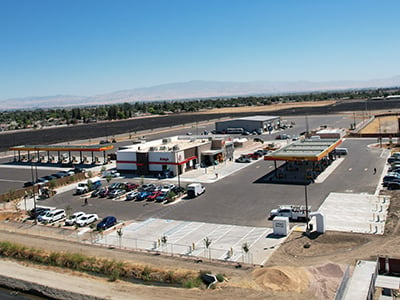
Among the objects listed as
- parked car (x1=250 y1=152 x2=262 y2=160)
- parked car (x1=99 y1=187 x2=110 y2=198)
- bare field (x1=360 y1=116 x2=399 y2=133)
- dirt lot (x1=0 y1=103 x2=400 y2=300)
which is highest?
bare field (x1=360 y1=116 x2=399 y2=133)

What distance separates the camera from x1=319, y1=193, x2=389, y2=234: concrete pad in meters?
26.4

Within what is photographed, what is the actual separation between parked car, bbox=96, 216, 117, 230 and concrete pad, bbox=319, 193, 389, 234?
1467cm

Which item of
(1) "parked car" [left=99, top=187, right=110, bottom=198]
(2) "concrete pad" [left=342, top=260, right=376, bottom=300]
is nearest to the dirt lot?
(2) "concrete pad" [left=342, top=260, right=376, bottom=300]

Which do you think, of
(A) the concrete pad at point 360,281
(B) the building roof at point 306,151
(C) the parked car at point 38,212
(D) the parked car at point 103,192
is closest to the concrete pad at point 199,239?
(A) the concrete pad at point 360,281

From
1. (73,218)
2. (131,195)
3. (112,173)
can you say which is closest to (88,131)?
(112,173)

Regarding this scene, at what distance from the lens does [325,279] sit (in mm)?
19266

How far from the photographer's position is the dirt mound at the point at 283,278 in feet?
61.7

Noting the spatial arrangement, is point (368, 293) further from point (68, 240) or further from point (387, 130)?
point (387, 130)

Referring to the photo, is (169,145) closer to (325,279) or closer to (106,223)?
(106,223)

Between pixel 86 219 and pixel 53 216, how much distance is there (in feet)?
11.0

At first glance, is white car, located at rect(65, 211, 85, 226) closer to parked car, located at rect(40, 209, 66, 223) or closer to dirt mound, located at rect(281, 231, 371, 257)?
parked car, located at rect(40, 209, 66, 223)

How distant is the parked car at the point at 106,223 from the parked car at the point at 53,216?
178 inches

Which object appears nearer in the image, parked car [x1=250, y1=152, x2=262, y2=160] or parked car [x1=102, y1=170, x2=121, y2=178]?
parked car [x1=102, y1=170, x2=121, y2=178]

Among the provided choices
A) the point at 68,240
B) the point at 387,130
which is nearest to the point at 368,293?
the point at 68,240
